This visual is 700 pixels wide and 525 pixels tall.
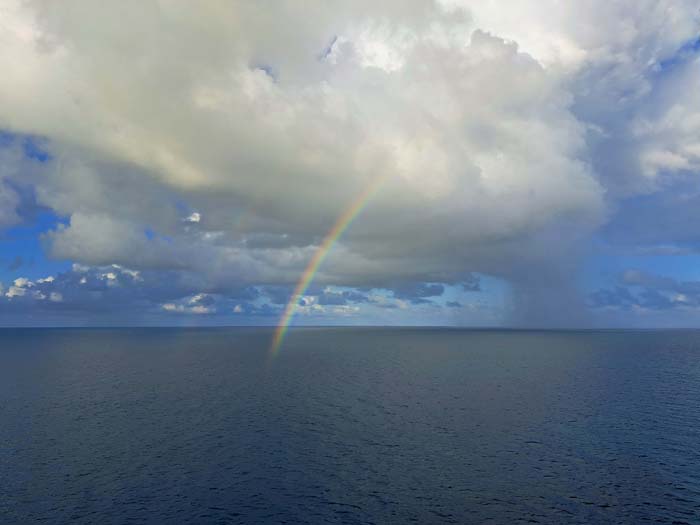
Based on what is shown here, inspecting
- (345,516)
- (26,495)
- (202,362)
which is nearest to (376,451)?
(345,516)

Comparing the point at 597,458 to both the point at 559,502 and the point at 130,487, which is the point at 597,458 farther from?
the point at 130,487

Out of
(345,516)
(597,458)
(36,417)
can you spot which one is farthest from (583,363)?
(36,417)

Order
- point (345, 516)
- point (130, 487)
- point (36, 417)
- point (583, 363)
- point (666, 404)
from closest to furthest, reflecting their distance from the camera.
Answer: point (345, 516)
point (130, 487)
point (36, 417)
point (666, 404)
point (583, 363)

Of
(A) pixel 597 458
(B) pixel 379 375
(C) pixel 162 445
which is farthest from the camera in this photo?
(B) pixel 379 375

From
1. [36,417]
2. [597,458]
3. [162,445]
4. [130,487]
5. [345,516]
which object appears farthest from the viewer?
[36,417]

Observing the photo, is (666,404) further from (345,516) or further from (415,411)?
(345,516)

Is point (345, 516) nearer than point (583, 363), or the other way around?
point (345, 516)
